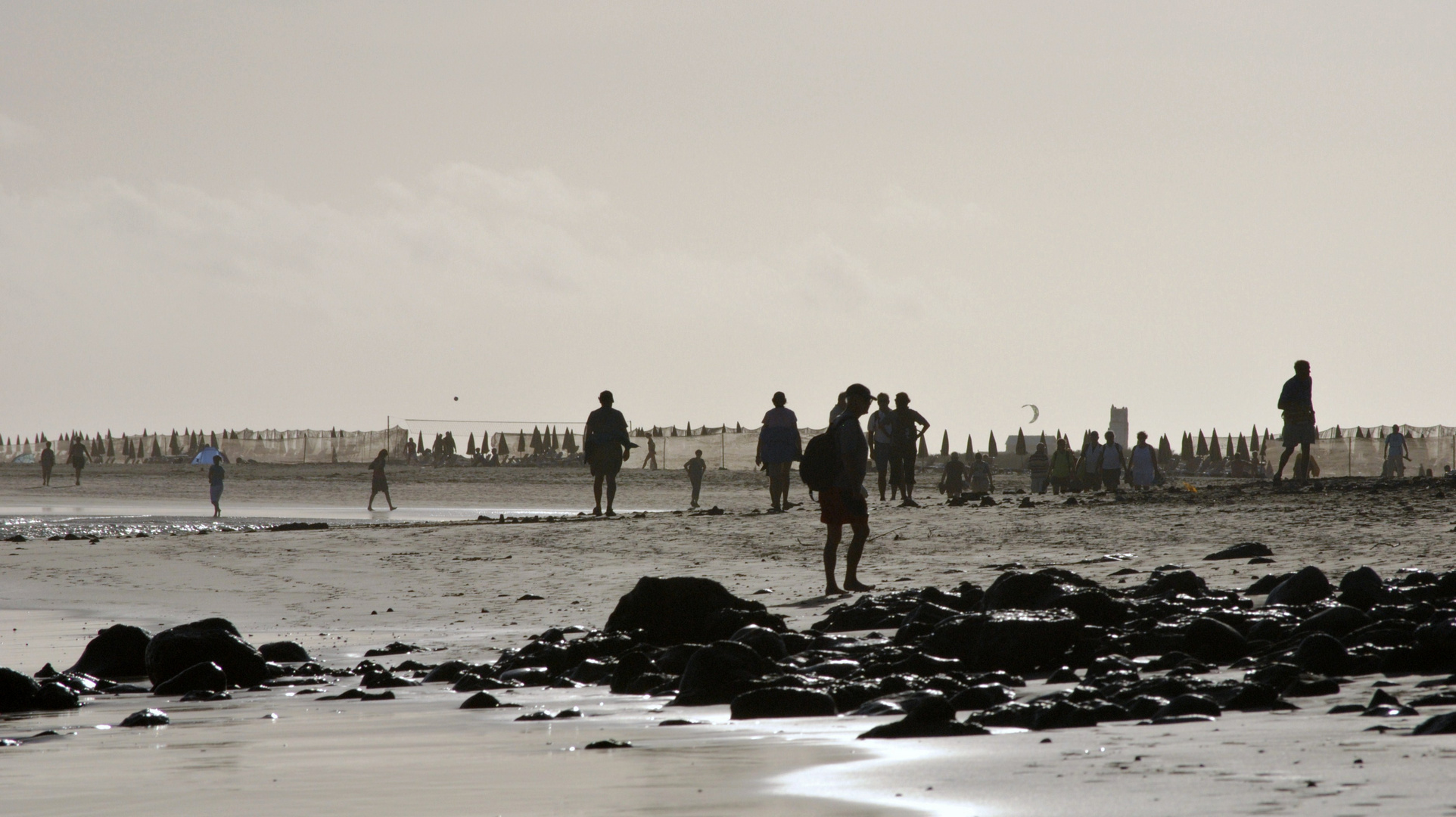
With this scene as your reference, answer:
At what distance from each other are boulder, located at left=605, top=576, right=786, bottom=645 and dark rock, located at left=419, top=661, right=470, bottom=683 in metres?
1.30

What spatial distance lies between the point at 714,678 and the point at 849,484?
4821 millimetres

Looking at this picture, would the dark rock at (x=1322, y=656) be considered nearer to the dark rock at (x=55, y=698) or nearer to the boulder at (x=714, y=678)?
the boulder at (x=714, y=678)

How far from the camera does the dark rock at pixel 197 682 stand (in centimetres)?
848

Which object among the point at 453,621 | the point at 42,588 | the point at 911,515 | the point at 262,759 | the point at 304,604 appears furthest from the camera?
the point at 911,515

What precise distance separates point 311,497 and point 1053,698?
1527 inches

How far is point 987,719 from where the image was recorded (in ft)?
19.2

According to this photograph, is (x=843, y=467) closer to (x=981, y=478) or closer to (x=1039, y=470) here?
(x=1039, y=470)

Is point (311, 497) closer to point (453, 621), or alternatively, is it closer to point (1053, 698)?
point (453, 621)

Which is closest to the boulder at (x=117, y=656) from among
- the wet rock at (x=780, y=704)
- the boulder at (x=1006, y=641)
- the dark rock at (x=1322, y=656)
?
the wet rock at (x=780, y=704)

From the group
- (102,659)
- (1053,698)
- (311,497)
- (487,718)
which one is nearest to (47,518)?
(311,497)

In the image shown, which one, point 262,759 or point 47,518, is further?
point 47,518

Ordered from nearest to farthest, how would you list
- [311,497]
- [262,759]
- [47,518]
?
[262,759] < [47,518] < [311,497]

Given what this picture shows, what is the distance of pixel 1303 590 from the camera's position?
381 inches

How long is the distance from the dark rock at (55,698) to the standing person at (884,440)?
13.5 meters
